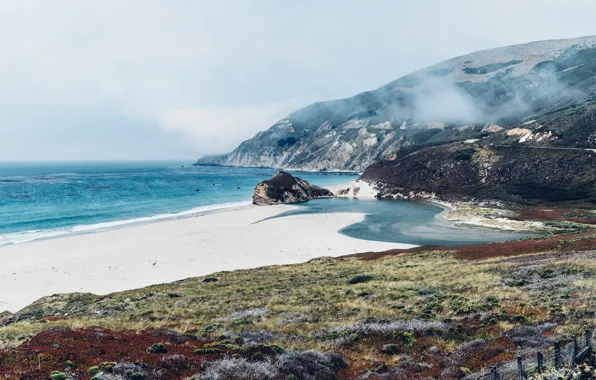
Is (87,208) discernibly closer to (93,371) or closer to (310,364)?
(93,371)

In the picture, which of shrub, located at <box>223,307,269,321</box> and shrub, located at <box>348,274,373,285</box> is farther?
shrub, located at <box>348,274,373,285</box>

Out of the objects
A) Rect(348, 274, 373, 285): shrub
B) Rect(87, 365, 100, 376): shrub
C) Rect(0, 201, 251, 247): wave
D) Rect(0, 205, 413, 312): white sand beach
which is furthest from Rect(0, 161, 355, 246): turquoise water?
Rect(87, 365, 100, 376): shrub

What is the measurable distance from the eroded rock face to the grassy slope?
76.9 m

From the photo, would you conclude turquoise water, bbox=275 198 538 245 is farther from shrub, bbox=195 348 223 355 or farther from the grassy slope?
shrub, bbox=195 348 223 355

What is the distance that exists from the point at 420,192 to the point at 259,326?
104917mm

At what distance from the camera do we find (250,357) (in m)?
15.0

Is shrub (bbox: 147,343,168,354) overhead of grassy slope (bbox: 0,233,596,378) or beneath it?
overhead

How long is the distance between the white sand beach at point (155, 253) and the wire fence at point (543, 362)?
37.1 metres

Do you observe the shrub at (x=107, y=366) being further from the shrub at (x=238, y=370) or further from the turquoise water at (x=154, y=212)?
the turquoise water at (x=154, y=212)

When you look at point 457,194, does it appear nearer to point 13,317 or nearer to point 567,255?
point 567,255

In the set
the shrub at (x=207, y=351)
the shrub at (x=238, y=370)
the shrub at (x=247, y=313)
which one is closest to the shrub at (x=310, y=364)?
the shrub at (x=238, y=370)

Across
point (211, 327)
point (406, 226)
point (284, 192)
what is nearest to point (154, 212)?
point (284, 192)

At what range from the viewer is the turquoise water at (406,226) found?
60.7 meters

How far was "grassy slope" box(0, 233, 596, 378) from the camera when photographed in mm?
17031
